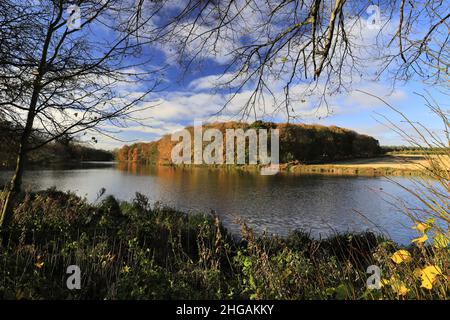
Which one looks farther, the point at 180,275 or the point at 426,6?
the point at 426,6

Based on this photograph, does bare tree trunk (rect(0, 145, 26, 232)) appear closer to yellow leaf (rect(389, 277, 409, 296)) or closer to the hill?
yellow leaf (rect(389, 277, 409, 296))

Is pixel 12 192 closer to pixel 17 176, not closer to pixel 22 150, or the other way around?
pixel 17 176

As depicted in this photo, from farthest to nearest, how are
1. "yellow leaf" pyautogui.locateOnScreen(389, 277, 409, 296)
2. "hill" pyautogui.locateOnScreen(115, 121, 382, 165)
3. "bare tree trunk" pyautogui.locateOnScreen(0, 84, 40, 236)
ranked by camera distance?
"hill" pyautogui.locateOnScreen(115, 121, 382, 165), "bare tree trunk" pyautogui.locateOnScreen(0, 84, 40, 236), "yellow leaf" pyautogui.locateOnScreen(389, 277, 409, 296)

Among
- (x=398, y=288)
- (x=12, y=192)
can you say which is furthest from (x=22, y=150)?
(x=398, y=288)

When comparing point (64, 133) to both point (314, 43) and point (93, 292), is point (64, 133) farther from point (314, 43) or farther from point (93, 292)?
point (314, 43)

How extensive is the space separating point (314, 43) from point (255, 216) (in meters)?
9.87

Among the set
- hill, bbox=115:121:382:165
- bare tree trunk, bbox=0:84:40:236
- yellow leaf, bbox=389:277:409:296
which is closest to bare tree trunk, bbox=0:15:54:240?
bare tree trunk, bbox=0:84:40:236

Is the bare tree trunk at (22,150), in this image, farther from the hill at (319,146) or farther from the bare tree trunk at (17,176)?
the hill at (319,146)

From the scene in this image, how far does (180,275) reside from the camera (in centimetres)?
335

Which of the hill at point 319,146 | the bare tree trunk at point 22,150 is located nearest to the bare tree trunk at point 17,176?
the bare tree trunk at point 22,150

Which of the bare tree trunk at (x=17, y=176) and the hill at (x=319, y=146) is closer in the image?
the bare tree trunk at (x=17, y=176)

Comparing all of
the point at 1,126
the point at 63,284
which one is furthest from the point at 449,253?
the point at 1,126
